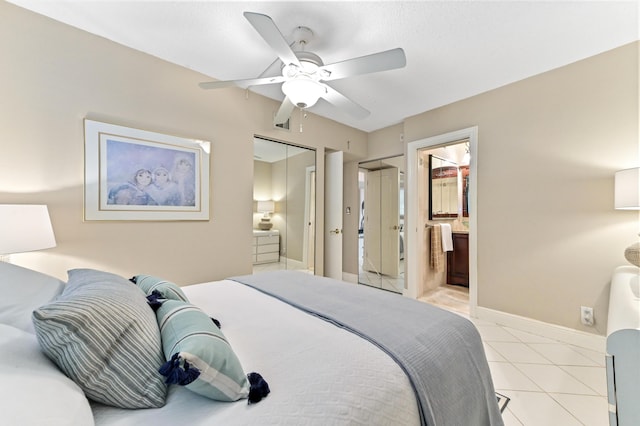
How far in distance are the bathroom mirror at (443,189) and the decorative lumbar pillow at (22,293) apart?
4257 millimetres

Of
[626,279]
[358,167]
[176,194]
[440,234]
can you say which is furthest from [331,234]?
[626,279]

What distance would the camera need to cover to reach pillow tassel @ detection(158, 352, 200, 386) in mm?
639

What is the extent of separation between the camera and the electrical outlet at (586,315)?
2.26 meters

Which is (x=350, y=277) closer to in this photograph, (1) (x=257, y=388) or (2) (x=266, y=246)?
(2) (x=266, y=246)

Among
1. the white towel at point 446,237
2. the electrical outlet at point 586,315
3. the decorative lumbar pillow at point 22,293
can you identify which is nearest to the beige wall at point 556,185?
the electrical outlet at point 586,315

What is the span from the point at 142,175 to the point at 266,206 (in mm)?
1360

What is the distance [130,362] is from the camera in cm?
68

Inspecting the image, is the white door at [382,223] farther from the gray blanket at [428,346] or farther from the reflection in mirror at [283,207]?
the gray blanket at [428,346]

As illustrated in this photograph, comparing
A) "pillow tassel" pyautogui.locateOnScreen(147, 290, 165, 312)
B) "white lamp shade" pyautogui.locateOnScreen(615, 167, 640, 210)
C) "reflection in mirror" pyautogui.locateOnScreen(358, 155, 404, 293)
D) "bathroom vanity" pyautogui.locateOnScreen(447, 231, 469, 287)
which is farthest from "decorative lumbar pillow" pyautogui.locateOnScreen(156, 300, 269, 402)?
"bathroom vanity" pyautogui.locateOnScreen(447, 231, 469, 287)

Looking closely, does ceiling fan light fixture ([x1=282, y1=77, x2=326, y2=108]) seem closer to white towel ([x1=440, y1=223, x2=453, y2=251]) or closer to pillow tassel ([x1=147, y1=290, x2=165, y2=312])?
pillow tassel ([x1=147, y1=290, x2=165, y2=312])

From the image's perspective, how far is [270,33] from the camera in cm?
141

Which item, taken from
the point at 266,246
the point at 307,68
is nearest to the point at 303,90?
the point at 307,68

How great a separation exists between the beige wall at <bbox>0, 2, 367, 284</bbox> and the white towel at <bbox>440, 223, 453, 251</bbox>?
299 centimetres

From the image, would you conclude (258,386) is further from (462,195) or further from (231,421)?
(462,195)
